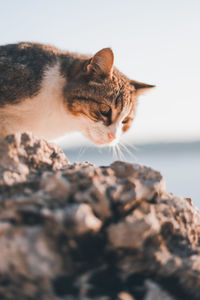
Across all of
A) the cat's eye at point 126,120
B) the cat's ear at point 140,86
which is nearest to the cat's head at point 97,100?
the cat's eye at point 126,120

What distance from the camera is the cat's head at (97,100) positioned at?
2.31 m

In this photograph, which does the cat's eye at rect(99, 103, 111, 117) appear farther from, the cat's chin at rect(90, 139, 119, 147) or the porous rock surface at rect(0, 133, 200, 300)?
the porous rock surface at rect(0, 133, 200, 300)

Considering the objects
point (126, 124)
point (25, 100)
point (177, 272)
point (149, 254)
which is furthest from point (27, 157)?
point (126, 124)

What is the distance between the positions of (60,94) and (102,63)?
1.42ft

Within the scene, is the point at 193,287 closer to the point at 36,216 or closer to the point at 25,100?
the point at 36,216

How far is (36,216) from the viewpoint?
83cm

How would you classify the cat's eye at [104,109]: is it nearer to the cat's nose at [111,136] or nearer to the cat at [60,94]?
the cat at [60,94]

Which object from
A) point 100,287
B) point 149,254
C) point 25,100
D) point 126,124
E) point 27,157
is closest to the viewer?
point 100,287

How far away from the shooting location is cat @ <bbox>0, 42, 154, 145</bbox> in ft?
7.07

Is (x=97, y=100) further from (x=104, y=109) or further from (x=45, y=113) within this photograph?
(x=45, y=113)

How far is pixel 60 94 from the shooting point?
2.38m

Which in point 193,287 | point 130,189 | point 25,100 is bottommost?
point 193,287

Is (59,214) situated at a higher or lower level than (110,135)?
lower

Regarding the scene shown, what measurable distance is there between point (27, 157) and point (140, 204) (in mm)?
492
